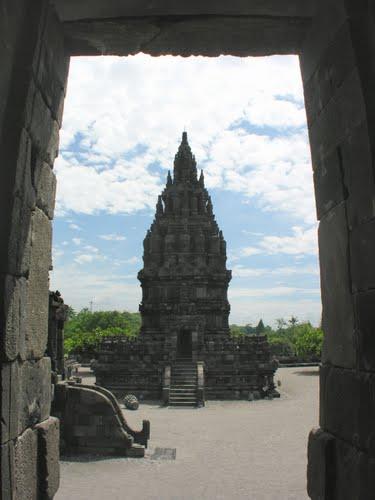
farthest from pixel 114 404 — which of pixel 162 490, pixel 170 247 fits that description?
pixel 170 247

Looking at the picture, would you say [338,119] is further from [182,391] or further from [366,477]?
[182,391]

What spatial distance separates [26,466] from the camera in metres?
2.97

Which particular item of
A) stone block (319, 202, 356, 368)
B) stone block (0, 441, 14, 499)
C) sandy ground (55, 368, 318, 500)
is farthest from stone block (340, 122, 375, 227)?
sandy ground (55, 368, 318, 500)

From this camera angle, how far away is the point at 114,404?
12.3m

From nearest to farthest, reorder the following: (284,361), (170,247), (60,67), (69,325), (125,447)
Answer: (60,67), (125,447), (170,247), (284,361), (69,325)

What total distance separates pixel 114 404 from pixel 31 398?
9.73 metres

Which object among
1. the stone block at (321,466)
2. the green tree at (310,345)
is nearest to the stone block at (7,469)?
the stone block at (321,466)

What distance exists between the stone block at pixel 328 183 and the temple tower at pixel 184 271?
26.6 meters

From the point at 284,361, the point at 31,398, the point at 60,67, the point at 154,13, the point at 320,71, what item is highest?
the point at 154,13

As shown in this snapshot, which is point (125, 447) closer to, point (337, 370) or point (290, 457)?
point (290, 457)

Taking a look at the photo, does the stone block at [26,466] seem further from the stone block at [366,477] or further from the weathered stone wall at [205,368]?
the weathered stone wall at [205,368]

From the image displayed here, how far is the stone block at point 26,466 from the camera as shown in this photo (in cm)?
282

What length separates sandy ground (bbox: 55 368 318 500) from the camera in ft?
29.0

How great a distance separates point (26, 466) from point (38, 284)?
4.07 ft
